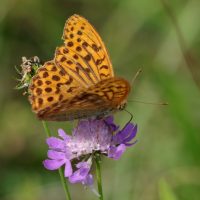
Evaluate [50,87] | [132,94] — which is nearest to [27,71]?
[50,87]

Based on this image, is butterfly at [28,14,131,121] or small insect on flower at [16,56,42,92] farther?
small insect on flower at [16,56,42,92]

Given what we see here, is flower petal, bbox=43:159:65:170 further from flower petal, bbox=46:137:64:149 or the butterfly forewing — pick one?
the butterfly forewing

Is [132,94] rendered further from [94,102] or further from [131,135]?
[94,102]

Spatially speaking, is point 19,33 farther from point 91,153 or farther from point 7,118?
point 91,153

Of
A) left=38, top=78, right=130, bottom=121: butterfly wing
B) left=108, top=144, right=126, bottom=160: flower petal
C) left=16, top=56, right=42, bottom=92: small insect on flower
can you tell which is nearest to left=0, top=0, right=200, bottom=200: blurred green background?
left=108, top=144, right=126, bottom=160: flower petal

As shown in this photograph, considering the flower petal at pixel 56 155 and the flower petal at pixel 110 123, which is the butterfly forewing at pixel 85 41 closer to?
the flower petal at pixel 110 123

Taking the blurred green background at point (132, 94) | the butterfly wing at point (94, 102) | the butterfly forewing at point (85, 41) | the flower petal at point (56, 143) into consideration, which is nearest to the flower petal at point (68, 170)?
the flower petal at point (56, 143)
